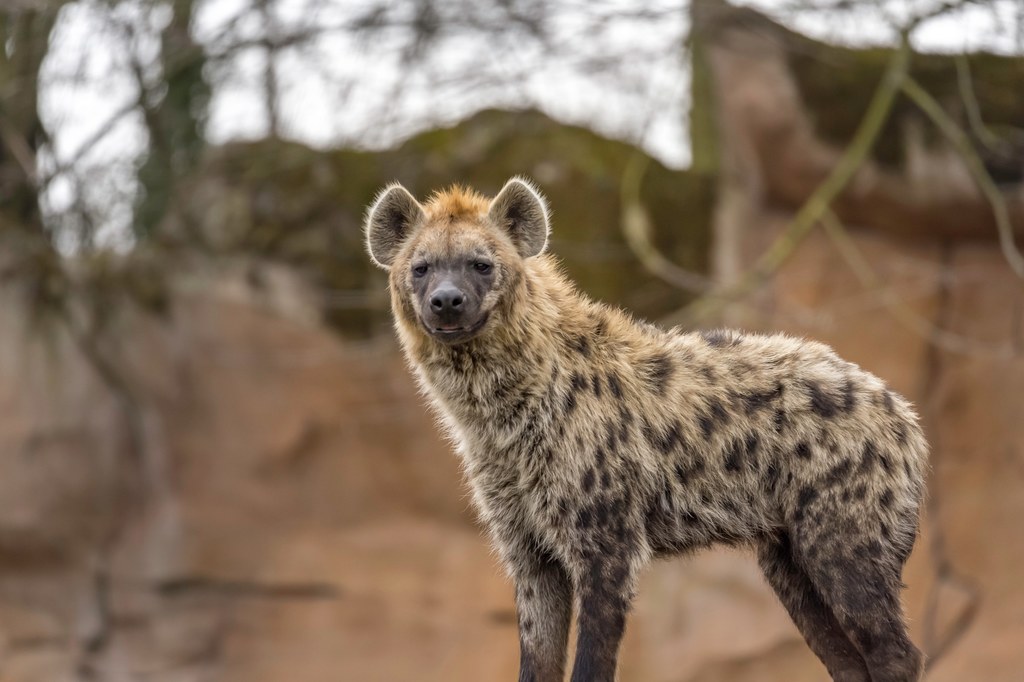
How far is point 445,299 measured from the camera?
4.03 meters

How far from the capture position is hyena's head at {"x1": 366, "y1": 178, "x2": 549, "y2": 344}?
13.6 ft

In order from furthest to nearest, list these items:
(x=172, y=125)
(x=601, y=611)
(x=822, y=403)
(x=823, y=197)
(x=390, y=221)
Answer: (x=172, y=125), (x=823, y=197), (x=390, y=221), (x=822, y=403), (x=601, y=611)

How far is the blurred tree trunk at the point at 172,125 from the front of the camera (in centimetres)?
874

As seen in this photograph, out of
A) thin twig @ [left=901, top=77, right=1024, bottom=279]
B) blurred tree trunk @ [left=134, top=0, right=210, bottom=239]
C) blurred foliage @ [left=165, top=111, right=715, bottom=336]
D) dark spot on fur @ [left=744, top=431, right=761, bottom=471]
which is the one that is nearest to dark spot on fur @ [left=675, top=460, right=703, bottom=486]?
dark spot on fur @ [left=744, top=431, right=761, bottom=471]

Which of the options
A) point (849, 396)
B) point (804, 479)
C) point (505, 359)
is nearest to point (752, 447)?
point (804, 479)

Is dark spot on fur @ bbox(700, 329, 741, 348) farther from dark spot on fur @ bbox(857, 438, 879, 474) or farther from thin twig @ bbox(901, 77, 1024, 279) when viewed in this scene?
thin twig @ bbox(901, 77, 1024, 279)

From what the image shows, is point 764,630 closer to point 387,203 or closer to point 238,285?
point 238,285

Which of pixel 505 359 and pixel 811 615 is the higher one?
pixel 505 359

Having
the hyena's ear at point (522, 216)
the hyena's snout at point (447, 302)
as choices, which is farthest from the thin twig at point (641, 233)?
the hyena's snout at point (447, 302)

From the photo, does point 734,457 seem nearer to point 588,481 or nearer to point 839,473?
point 839,473

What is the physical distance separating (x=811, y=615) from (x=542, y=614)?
0.89 metres

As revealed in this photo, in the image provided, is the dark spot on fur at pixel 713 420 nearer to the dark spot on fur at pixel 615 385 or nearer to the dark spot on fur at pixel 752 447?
the dark spot on fur at pixel 752 447

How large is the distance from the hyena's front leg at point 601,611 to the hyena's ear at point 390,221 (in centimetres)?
131

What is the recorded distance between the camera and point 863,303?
8.59 meters
